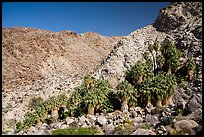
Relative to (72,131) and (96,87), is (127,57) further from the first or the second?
(72,131)

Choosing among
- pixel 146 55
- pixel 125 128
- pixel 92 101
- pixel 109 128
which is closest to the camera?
pixel 125 128

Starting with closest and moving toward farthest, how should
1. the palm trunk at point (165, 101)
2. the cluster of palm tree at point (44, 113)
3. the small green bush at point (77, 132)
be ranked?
the small green bush at point (77, 132) < the palm trunk at point (165, 101) < the cluster of palm tree at point (44, 113)

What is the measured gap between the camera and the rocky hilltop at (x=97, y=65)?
4252 cm

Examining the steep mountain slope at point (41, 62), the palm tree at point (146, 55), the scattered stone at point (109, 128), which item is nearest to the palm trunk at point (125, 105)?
the scattered stone at point (109, 128)

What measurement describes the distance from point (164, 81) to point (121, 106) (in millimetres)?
7978

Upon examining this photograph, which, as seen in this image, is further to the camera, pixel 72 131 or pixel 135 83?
pixel 135 83

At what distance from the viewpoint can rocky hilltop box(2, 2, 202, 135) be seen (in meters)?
42.5

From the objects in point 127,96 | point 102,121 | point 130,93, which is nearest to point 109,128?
point 102,121

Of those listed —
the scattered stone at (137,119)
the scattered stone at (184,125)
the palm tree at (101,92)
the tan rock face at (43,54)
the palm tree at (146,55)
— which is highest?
the tan rock face at (43,54)

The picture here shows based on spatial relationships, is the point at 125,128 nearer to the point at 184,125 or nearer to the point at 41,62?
the point at 184,125

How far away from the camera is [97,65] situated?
94.0 m

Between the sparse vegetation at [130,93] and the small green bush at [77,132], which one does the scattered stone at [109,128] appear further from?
the sparse vegetation at [130,93]

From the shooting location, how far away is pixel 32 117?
182 feet

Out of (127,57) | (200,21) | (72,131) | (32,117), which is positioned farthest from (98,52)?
(72,131)
